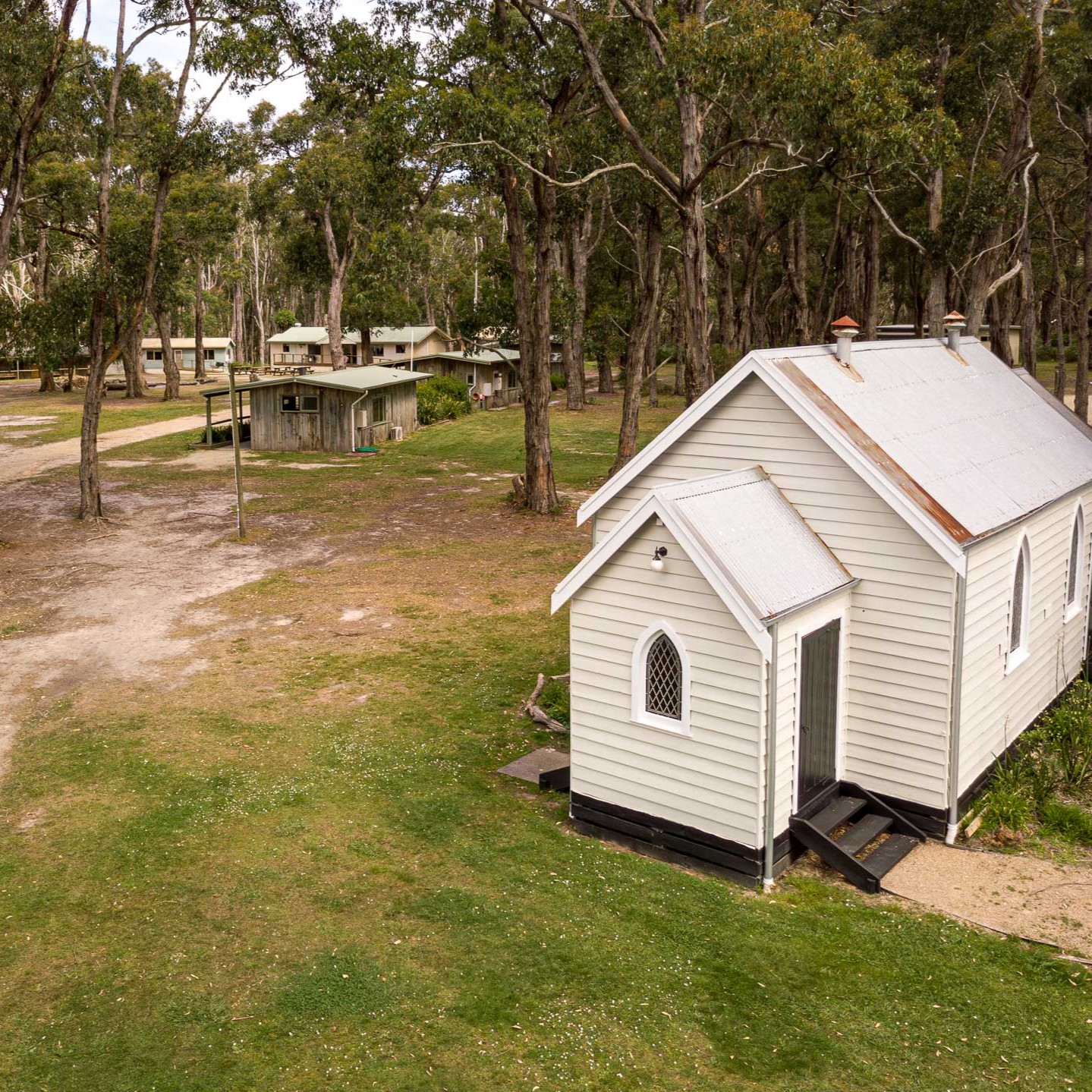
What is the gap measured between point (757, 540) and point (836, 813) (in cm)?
316

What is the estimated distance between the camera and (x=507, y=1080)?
8281 mm

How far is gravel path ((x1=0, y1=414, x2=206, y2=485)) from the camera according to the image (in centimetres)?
3766

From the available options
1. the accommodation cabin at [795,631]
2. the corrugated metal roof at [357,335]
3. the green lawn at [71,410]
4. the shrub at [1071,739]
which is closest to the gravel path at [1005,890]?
the accommodation cabin at [795,631]

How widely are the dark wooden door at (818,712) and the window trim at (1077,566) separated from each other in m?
6.03

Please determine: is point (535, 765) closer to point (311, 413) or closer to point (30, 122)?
point (30, 122)

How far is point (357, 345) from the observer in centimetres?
8131

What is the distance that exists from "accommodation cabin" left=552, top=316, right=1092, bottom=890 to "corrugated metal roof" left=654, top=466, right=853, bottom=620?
3 cm

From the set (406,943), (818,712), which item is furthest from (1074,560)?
(406,943)

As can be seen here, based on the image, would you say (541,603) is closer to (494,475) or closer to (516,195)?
(516,195)

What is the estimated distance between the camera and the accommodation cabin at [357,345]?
75.9 metres

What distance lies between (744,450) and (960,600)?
2982 millimetres

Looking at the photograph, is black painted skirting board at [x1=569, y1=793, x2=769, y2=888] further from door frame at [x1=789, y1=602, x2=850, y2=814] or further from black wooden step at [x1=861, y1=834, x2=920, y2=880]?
black wooden step at [x1=861, y1=834, x2=920, y2=880]

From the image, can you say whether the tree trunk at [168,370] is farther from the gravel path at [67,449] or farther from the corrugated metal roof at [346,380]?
the corrugated metal roof at [346,380]

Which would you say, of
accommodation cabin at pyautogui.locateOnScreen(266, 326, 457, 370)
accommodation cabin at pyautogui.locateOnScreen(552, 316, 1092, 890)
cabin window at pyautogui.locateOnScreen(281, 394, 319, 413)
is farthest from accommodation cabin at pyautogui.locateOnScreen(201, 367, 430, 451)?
accommodation cabin at pyautogui.locateOnScreen(552, 316, 1092, 890)
